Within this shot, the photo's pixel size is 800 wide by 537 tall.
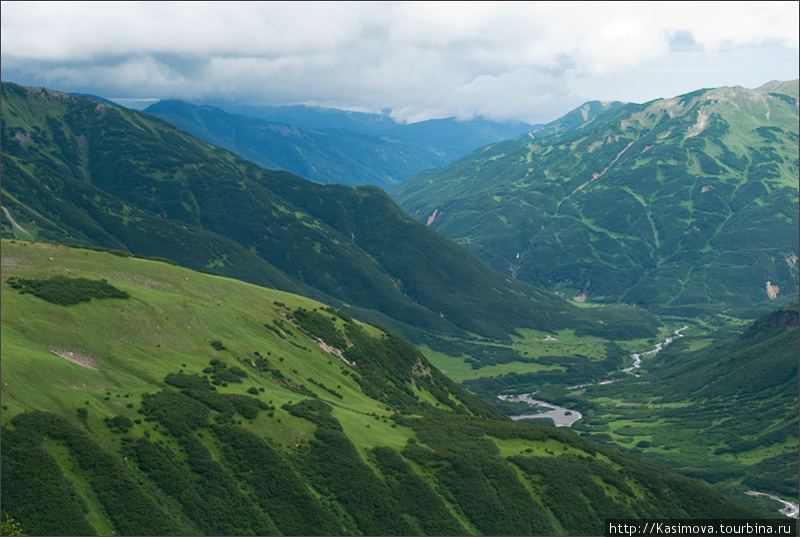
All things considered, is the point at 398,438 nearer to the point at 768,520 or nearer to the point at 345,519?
the point at 345,519

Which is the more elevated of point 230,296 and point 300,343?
point 230,296

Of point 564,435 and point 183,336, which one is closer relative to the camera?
point 183,336

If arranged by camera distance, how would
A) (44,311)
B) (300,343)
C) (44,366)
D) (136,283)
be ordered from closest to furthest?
(44,366), (44,311), (136,283), (300,343)

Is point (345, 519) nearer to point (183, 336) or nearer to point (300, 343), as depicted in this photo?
point (183, 336)

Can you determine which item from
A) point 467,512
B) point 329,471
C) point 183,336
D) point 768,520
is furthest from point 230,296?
point 768,520

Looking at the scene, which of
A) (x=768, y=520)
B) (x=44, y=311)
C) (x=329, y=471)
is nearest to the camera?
(x=329, y=471)

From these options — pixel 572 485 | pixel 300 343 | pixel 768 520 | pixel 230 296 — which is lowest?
pixel 768 520

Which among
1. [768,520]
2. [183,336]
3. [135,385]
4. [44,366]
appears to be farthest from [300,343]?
[768,520]
